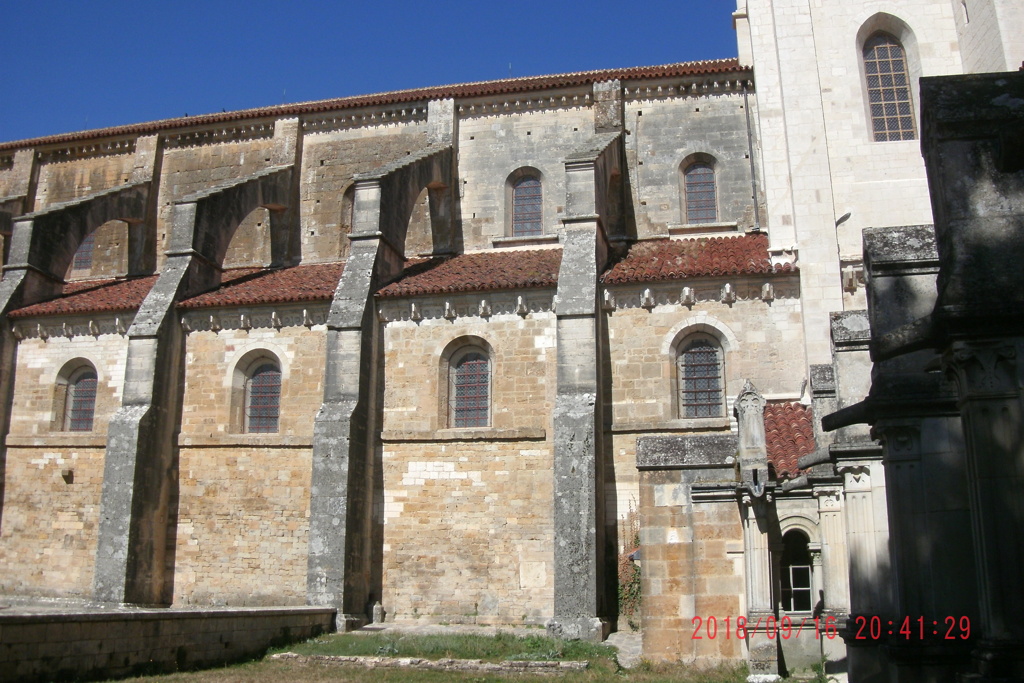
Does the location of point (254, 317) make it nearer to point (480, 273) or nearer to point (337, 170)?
point (480, 273)

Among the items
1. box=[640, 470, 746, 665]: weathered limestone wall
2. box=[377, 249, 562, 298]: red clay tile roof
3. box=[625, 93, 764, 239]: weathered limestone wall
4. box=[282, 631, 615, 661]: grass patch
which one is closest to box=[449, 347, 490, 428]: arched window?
box=[377, 249, 562, 298]: red clay tile roof

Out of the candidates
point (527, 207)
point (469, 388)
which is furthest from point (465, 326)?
point (527, 207)

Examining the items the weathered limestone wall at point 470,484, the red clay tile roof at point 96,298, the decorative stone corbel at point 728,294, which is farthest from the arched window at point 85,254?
the decorative stone corbel at point 728,294

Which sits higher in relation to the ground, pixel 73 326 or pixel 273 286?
pixel 273 286

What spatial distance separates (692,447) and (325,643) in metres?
7.49

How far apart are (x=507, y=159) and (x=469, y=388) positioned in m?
6.64

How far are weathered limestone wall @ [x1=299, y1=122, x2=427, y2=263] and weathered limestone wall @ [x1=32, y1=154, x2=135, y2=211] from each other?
18.8ft

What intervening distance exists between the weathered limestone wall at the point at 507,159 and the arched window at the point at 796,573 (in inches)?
442

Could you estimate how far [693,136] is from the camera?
22141mm

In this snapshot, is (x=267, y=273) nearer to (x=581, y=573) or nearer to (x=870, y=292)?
(x=581, y=573)

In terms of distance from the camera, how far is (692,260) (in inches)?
A: 750

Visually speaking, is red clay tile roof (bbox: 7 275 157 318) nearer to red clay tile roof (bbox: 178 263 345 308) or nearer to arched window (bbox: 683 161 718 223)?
red clay tile roof (bbox: 178 263 345 308)

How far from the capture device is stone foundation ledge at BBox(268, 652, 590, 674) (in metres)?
13.1

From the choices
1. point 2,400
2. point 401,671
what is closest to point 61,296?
point 2,400
